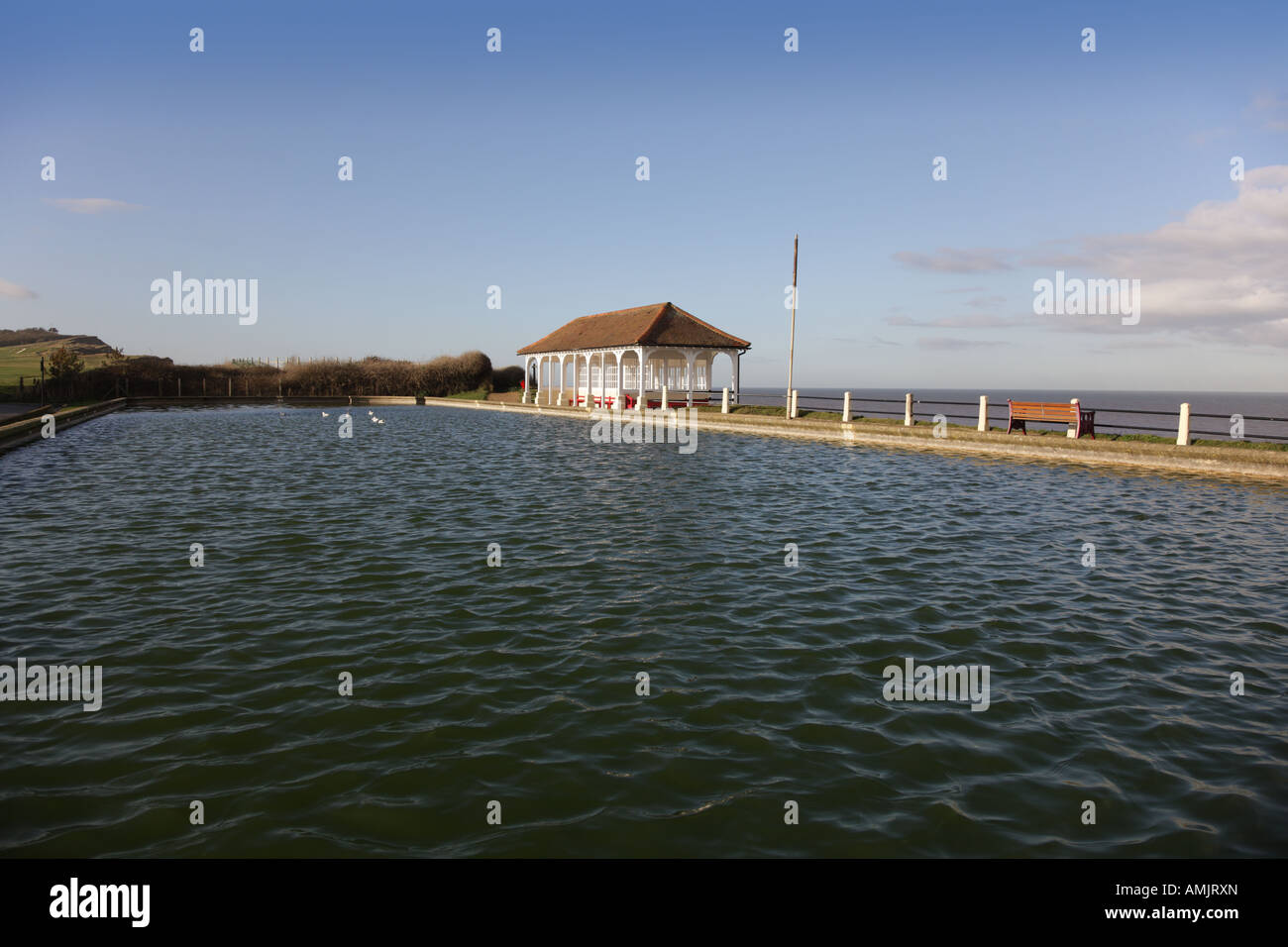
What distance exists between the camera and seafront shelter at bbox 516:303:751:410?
3734 cm

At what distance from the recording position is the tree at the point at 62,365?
51.7 meters

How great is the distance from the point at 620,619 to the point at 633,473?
11685mm

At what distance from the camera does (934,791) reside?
450 cm

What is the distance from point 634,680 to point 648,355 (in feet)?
113

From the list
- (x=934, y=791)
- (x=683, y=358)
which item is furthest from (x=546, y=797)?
(x=683, y=358)

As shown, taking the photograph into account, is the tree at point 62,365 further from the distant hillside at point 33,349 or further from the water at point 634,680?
the water at point 634,680

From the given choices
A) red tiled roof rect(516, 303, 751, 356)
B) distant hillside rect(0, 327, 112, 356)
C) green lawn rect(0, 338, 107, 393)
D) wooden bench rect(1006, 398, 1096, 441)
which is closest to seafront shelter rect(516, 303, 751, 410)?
red tiled roof rect(516, 303, 751, 356)

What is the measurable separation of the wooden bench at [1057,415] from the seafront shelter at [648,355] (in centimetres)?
1519

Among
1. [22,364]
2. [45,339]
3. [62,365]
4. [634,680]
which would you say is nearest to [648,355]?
[634,680]

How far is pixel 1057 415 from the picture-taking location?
2247 centimetres

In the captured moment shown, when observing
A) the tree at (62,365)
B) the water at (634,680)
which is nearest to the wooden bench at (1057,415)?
the water at (634,680)

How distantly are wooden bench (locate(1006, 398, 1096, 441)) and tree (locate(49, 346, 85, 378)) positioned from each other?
199 feet

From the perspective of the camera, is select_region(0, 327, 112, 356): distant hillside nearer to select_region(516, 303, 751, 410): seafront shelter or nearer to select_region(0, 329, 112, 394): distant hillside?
select_region(0, 329, 112, 394): distant hillside
